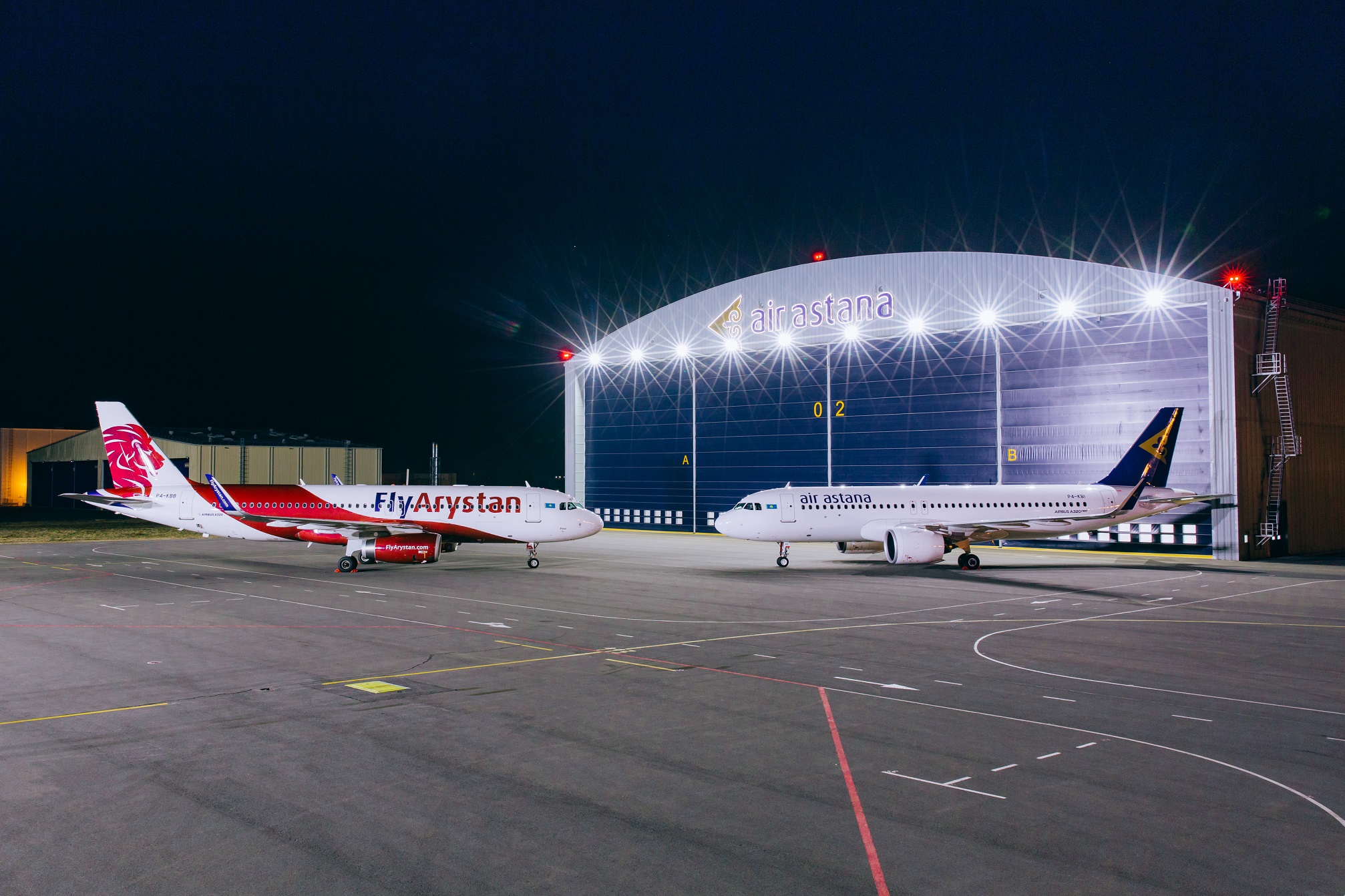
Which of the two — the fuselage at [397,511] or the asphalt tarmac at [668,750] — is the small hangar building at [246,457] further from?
the asphalt tarmac at [668,750]

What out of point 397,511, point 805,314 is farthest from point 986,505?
point 397,511

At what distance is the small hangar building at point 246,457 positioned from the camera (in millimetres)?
85125

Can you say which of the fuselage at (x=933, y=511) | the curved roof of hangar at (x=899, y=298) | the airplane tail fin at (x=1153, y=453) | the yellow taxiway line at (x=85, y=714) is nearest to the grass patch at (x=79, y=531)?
the curved roof of hangar at (x=899, y=298)

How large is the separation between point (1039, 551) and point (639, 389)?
3372cm

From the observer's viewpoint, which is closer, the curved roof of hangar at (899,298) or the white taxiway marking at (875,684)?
the white taxiway marking at (875,684)

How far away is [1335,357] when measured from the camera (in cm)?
5316

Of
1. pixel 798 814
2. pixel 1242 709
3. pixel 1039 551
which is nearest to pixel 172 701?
pixel 798 814

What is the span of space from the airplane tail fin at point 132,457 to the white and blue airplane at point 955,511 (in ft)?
89.1

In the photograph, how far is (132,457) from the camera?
144 feet

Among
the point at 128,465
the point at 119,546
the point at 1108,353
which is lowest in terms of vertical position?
the point at 119,546

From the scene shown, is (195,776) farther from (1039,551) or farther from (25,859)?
(1039,551)

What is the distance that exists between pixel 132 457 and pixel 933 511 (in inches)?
1555

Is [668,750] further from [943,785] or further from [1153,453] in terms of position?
[1153,453]

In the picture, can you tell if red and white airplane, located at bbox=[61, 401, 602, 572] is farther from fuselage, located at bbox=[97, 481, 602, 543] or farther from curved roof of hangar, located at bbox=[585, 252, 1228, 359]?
curved roof of hangar, located at bbox=[585, 252, 1228, 359]
